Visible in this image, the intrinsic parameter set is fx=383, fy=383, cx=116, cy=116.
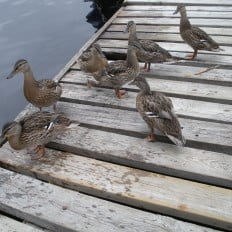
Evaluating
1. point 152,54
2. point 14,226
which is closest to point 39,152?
point 14,226

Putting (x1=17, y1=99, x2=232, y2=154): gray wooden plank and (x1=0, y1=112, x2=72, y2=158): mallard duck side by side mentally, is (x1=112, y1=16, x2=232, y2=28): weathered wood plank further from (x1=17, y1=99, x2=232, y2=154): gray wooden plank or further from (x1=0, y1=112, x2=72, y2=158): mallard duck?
(x1=0, y1=112, x2=72, y2=158): mallard duck

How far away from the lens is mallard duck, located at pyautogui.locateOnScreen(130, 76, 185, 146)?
3588 mm

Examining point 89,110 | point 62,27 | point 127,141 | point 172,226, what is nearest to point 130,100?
point 89,110

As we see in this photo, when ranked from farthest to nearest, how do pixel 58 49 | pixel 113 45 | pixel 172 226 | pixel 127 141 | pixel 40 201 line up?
pixel 58 49, pixel 113 45, pixel 127 141, pixel 40 201, pixel 172 226

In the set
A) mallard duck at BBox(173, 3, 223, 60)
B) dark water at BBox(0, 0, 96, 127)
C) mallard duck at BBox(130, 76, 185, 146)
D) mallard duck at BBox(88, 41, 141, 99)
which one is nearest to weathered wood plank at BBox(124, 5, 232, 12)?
dark water at BBox(0, 0, 96, 127)

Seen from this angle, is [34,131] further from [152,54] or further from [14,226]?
[152,54]

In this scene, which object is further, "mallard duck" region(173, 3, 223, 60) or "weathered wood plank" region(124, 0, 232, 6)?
"weathered wood plank" region(124, 0, 232, 6)

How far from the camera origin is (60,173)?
11.6 feet

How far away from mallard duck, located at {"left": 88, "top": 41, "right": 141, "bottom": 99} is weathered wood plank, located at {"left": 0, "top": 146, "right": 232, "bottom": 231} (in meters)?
1.26

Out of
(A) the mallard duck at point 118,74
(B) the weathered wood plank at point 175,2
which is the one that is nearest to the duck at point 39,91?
(A) the mallard duck at point 118,74

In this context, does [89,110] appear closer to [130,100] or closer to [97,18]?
[130,100]

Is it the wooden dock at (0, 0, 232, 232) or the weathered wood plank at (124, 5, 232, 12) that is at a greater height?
the weathered wood plank at (124, 5, 232, 12)

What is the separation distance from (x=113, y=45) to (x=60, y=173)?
10.1 feet

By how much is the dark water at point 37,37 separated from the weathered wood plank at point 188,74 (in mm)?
2242
